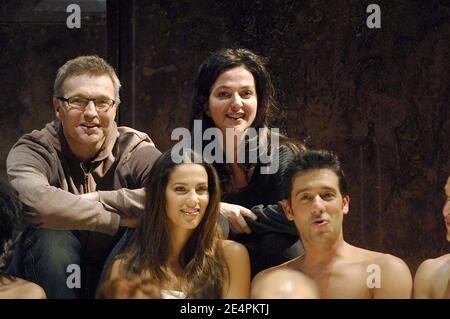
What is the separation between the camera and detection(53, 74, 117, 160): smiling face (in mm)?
3744

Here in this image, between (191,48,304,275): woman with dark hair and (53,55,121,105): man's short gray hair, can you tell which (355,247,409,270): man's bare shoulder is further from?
(53,55,121,105): man's short gray hair

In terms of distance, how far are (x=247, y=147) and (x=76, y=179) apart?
751mm

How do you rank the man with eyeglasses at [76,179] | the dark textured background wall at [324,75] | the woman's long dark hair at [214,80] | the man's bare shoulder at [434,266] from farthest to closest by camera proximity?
the dark textured background wall at [324,75] < the woman's long dark hair at [214,80] < the man's bare shoulder at [434,266] < the man with eyeglasses at [76,179]

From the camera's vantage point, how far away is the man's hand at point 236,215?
368cm

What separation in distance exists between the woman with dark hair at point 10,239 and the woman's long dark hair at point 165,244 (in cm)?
41

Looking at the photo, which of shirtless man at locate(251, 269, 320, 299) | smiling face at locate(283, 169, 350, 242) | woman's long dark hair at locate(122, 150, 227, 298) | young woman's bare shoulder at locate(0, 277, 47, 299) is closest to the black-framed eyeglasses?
woman's long dark hair at locate(122, 150, 227, 298)

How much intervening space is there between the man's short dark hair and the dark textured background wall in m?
0.27

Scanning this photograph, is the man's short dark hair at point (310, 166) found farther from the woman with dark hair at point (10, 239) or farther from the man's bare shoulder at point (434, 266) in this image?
the woman with dark hair at point (10, 239)

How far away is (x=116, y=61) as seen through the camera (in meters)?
4.05

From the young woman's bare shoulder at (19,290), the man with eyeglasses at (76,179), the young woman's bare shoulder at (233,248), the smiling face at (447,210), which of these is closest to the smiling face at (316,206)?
the young woman's bare shoulder at (233,248)

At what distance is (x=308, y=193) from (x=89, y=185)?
934 millimetres
